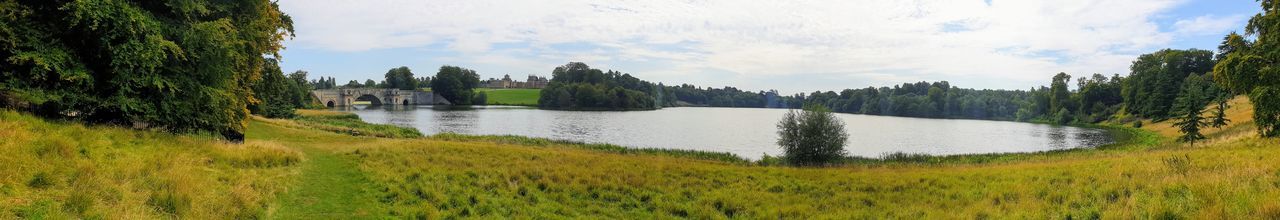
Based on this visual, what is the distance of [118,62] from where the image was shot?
41.0ft

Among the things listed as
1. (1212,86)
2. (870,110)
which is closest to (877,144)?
(1212,86)

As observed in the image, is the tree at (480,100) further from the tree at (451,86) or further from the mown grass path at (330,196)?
the mown grass path at (330,196)

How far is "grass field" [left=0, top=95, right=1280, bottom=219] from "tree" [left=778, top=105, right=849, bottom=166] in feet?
38.6

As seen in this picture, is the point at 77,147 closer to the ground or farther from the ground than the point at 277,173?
farther from the ground

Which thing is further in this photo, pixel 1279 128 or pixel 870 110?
pixel 870 110

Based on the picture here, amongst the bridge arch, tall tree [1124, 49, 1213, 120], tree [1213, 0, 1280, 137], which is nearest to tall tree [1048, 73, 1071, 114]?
tall tree [1124, 49, 1213, 120]

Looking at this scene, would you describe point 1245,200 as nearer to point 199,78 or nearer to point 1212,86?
point 199,78

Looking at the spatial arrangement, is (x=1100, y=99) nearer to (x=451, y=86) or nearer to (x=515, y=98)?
(x=515, y=98)

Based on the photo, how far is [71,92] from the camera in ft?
41.7

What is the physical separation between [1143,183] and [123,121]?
22824mm

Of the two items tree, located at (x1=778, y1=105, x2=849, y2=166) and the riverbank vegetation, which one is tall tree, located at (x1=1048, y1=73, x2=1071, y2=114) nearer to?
tree, located at (x1=778, y1=105, x2=849, y2=166)

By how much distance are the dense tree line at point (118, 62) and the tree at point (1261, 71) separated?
127ft

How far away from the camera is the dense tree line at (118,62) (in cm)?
1177

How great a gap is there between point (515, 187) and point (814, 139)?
68.6 ft
